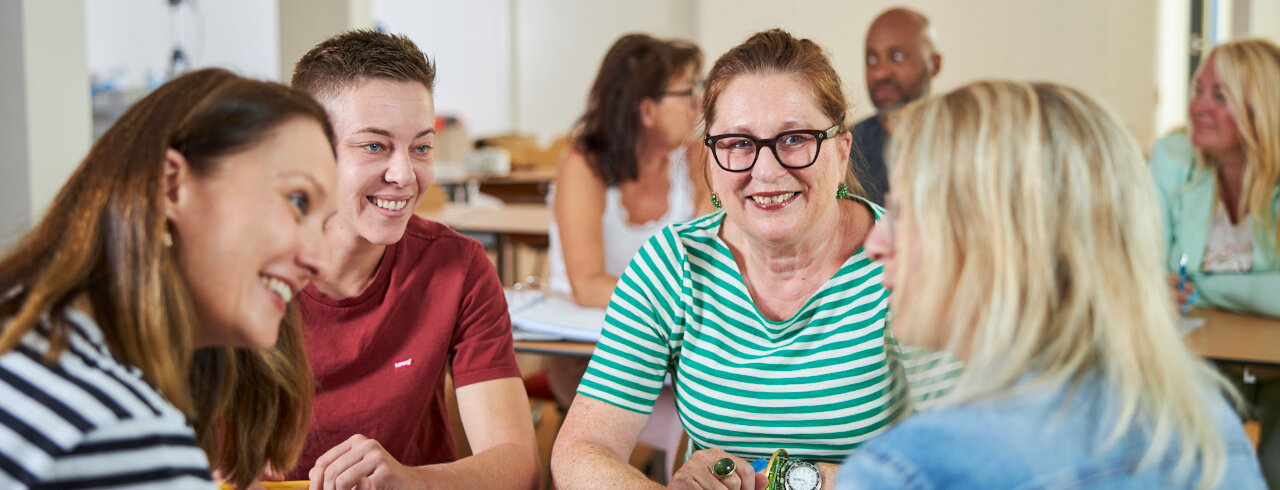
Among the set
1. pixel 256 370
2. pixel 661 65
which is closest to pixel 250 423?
pixel 256 370

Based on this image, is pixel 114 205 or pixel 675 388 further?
pixel 675 388

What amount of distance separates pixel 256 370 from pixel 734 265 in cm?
76

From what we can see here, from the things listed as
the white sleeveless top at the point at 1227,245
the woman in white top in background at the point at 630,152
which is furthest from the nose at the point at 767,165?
the white sleeveless top at the point at 1227,245

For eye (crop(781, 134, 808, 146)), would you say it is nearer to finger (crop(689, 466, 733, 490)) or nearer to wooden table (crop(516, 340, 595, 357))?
finger (crop(689, 466, 733, 490))

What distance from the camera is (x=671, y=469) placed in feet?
8.16

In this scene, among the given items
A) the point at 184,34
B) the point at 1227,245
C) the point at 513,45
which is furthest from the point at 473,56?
the point at 1227,245

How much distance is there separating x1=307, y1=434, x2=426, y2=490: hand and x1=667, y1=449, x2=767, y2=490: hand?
378mm

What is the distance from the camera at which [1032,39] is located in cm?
703

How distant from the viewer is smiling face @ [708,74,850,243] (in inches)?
61.8

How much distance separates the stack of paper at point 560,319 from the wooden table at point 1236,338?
1.33 meters

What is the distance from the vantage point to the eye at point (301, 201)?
0.95 m

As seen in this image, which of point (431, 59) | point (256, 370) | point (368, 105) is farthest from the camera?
point (431, 59)

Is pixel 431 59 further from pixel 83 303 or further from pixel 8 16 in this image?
pixel 8 16

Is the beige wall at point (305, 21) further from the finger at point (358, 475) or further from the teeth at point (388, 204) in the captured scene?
the finger at point (358, 475)
